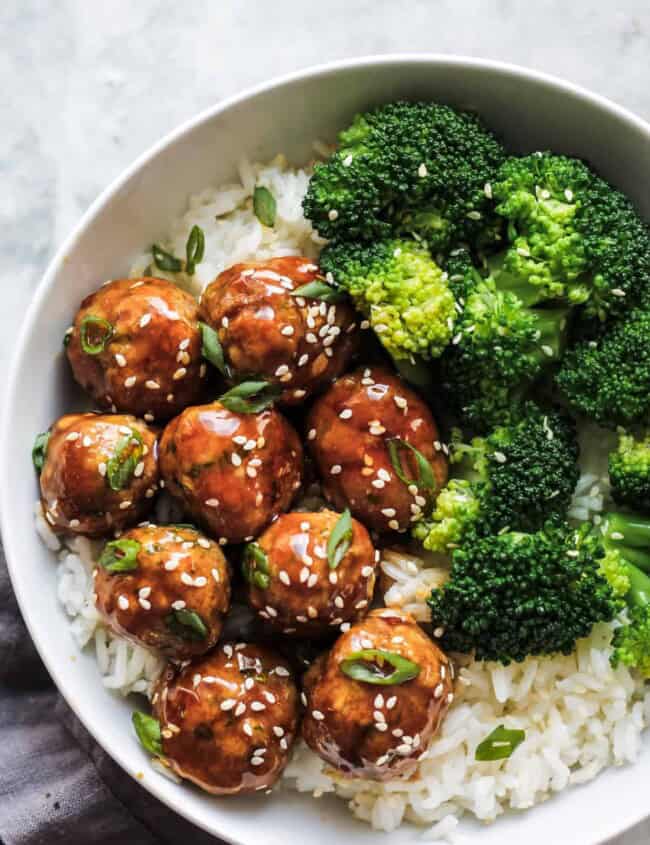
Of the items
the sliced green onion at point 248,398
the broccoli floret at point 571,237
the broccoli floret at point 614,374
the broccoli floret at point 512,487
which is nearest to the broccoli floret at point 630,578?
the broccoli floret at point 512,487

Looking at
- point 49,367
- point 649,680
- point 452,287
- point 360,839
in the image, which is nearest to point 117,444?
point 49,367

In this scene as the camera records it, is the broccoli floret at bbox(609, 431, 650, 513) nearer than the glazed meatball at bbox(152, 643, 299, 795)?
No

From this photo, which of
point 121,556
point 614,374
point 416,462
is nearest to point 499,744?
point 416,462

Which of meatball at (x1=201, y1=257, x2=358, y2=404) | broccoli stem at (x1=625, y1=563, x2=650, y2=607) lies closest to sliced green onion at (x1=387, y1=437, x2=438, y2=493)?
meatball at (x1=201, y1=257, x2=358, y2=404)

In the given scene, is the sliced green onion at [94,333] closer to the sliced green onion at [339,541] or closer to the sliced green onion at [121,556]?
the sliced green onion at [121,556]

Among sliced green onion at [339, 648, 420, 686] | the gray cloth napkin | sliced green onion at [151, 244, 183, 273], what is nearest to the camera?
sliced green onion at [339, 648, 420, 686]

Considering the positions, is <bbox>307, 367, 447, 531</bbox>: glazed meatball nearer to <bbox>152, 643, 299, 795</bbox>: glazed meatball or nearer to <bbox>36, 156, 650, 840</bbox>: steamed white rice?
<bbox>36, 156, 650, 840</bbox>: steamed white rice

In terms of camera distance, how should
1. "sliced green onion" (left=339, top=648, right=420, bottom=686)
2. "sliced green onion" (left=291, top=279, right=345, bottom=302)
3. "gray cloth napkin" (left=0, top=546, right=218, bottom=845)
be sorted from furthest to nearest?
"gray cloth napkin" (left=0, top=546, right=218, bottom=845) → "sliced green onion" (left=291, top=279, right=345, bottom=302) → "sliced green onion" (left=339, top=648, right=420, bottom=686)

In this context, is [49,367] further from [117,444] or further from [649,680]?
[649,680]
